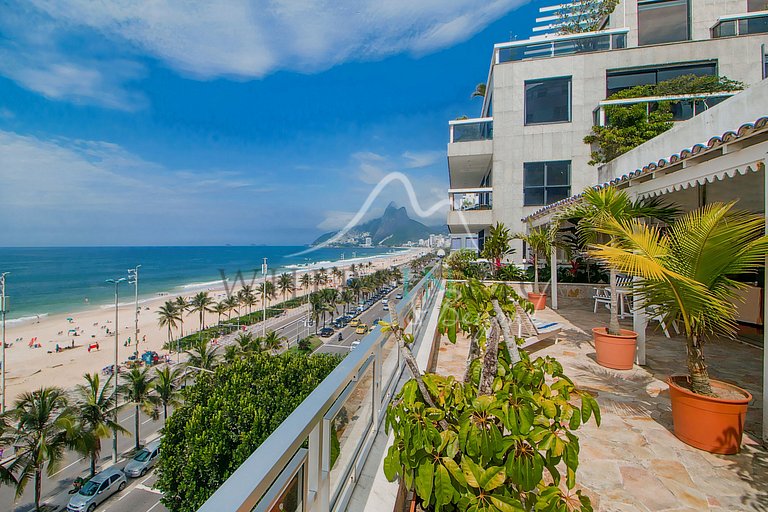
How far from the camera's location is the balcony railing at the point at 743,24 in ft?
46.2

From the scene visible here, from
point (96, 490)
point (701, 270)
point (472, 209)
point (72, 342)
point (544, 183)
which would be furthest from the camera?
point (72, 342)

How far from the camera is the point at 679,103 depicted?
1346 cm

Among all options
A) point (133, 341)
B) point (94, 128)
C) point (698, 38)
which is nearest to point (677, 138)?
point (698, 38)

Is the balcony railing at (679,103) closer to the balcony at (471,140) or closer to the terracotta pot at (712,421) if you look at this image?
the balcony at (471,140)

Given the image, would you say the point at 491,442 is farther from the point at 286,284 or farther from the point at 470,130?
the point at 286,284

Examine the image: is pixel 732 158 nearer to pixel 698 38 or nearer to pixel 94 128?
pixel 698 38

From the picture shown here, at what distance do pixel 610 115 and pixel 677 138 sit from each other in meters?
Result: 6.30

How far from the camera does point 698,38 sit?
49.5ft

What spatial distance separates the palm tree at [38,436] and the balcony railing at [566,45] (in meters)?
23.8

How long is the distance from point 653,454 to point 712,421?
1.72 feet

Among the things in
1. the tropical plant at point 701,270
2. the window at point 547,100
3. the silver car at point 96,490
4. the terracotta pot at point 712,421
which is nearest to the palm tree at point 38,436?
the silver car at point 96,490

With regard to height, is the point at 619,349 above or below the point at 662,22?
below

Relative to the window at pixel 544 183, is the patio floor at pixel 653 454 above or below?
below

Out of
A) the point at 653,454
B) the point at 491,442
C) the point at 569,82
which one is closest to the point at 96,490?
the point at 653,454
